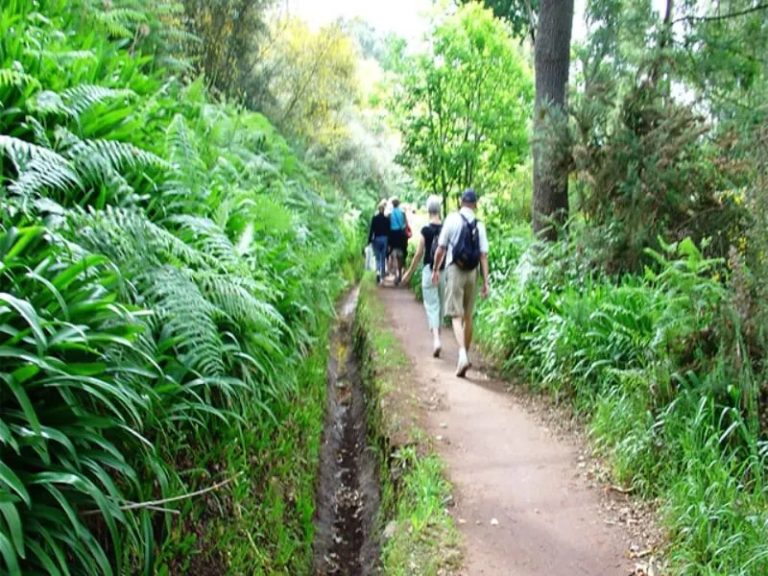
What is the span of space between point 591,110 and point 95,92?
4865 mm

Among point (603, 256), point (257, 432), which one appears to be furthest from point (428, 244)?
point (257, 432)

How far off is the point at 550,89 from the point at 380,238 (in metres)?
5.91

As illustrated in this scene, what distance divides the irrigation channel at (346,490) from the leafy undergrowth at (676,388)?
1727 mm

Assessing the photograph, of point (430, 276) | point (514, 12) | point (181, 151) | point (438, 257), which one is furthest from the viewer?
point (514, 12)

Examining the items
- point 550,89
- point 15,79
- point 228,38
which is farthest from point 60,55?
point 228,38

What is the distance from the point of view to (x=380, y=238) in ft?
42.5

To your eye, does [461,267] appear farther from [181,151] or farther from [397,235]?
[397,235]

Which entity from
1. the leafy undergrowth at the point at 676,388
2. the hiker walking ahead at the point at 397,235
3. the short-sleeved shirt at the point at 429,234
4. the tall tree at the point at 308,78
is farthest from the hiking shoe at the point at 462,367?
the tall tree at the point at 308,78

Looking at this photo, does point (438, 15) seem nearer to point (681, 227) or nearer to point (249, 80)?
point (249, 80)

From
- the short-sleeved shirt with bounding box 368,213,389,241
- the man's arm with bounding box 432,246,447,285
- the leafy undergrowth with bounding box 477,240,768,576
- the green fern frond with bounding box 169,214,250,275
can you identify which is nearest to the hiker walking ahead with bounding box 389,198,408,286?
the short-sleeved shirt with bounding box 368,213,389,241

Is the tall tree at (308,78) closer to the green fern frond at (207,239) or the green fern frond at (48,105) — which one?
the green fern frond at (207,239)

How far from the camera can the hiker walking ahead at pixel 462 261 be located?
6273 mm

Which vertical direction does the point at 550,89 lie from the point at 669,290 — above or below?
above

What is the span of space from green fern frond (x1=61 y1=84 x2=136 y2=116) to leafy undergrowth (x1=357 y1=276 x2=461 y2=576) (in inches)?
122
